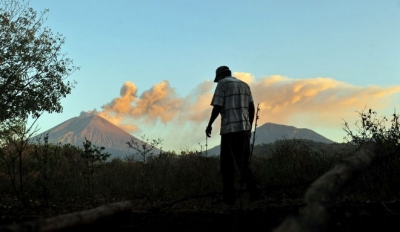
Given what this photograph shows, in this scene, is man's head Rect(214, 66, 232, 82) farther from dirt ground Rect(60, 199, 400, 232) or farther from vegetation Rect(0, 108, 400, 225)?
dirt ground Rect(60, 199, 400, 232)

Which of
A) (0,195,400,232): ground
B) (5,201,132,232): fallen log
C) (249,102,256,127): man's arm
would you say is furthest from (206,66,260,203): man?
(5,201,132,232): fallen log

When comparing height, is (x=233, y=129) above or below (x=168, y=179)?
above

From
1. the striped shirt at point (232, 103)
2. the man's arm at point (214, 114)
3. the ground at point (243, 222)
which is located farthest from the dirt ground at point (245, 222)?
the man's arm at point (214, 114)

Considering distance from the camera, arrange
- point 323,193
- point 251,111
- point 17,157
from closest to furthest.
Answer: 1. point 323,193
2. point 251,111
3. point 17,157

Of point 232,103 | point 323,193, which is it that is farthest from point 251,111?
point 323,193

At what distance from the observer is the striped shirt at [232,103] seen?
20.2ft

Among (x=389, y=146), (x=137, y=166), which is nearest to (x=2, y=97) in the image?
(x=137, y=166)

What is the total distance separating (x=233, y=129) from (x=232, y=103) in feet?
1.58

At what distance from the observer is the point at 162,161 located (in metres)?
10.1

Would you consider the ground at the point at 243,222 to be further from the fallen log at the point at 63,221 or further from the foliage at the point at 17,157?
the foliage at the point at 17,157

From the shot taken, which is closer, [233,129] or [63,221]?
[63,221]

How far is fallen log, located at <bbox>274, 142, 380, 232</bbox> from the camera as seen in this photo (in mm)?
2270

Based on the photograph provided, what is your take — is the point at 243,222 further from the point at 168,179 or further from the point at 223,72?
the point at 168,179

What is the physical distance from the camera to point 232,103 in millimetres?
6301
